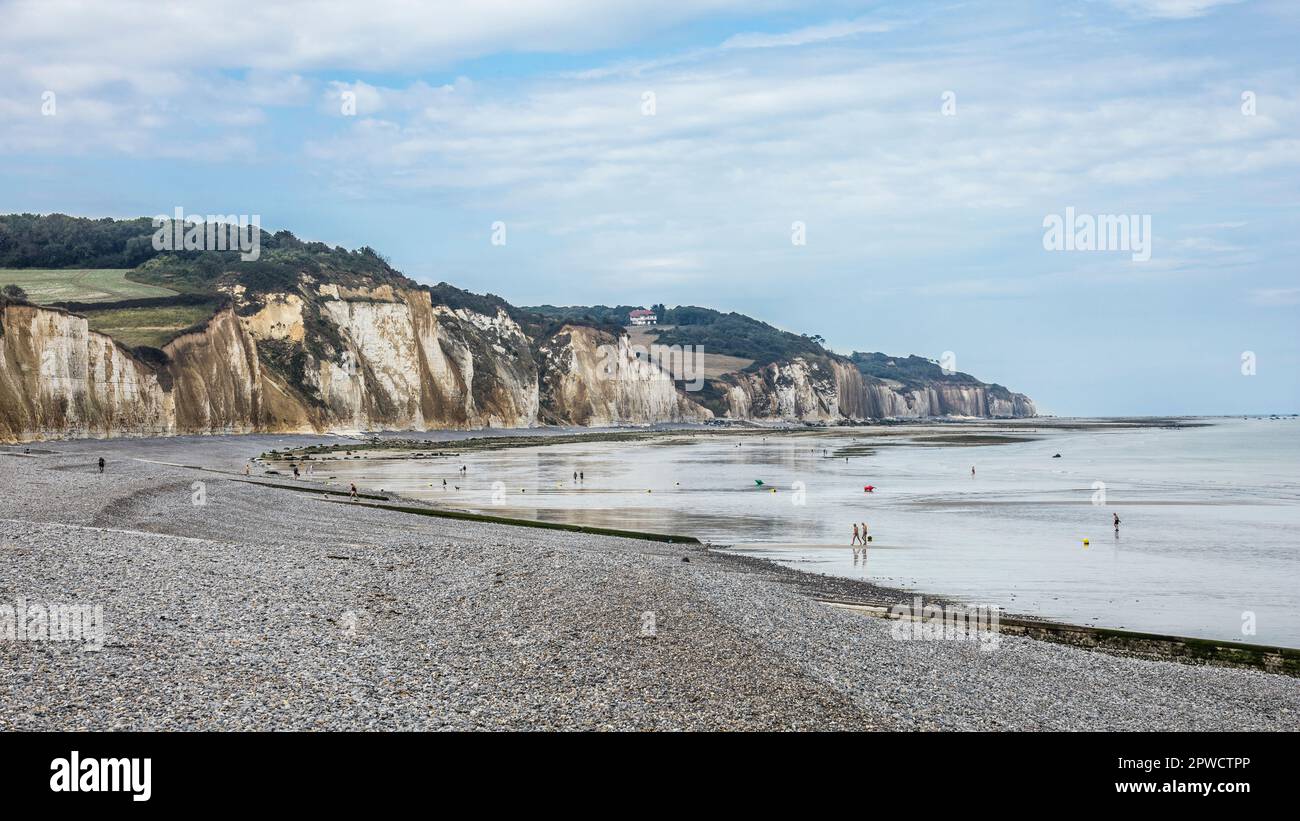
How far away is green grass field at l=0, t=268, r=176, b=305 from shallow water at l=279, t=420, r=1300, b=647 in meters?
45.3

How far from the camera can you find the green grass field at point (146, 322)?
86375mm

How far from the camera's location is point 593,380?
173250 mm

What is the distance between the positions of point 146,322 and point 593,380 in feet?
291

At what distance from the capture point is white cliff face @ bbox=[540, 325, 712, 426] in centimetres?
16912

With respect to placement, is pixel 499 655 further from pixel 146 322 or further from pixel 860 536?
pixel 146 322

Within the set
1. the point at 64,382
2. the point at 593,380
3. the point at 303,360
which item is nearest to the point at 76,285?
the point at 303,360

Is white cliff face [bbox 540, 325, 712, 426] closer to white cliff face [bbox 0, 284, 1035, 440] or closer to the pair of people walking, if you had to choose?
white cliff face [bbox 0, 284, 1035, 440]

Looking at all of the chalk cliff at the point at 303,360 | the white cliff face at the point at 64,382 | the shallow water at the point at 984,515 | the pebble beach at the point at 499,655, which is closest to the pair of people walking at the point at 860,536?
the shallow water at the point at 984,515

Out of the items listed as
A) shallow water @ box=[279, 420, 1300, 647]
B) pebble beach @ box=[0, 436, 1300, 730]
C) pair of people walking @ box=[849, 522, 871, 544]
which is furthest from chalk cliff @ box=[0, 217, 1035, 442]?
pair of people walking @ box=[849, 522, 871, 544]

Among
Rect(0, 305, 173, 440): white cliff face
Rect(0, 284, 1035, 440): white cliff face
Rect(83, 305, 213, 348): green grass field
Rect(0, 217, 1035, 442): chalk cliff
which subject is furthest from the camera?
Rect(83, 305, 213, 348): green grass field
